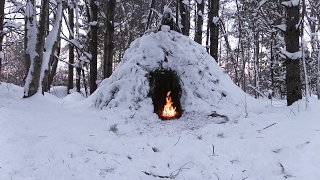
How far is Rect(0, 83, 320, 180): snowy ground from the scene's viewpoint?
2932 millimetres

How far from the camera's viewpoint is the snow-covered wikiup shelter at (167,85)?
5918 mm

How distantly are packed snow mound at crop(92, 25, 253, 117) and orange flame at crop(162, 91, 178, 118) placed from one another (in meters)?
0.31

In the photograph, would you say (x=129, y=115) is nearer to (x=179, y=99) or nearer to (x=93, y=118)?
(x=93, y=118)

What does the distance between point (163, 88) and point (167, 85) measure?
0.14 m

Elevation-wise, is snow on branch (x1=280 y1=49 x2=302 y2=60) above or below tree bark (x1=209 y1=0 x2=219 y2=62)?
below

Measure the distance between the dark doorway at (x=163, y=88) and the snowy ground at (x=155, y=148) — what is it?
143 cm

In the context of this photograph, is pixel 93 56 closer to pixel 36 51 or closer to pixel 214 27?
pixel 36 51

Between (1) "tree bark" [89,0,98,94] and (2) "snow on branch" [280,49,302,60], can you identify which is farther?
(1) "tree bark" [89,0,98,94]

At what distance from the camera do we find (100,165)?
10.2 ft

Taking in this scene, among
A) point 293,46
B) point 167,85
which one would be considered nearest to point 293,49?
point 293,46

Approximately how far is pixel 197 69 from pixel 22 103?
4.37m

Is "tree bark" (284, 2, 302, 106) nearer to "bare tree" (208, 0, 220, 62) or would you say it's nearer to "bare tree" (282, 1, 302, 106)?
"bare tree" (282, 1, 302, 106)

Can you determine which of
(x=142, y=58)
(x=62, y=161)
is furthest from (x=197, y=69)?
(x=62, y=161)

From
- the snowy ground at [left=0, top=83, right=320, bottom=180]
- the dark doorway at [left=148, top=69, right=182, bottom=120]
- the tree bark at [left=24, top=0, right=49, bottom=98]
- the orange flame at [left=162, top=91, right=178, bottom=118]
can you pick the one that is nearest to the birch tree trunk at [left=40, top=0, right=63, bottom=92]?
the tree bark at [left=24, top=0, right=49, bottom=98]
